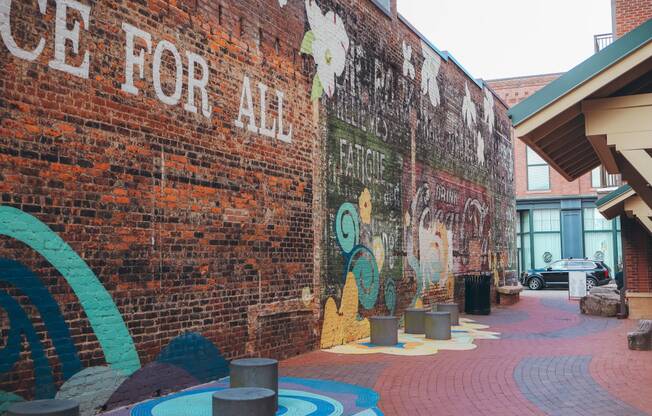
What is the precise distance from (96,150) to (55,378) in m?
2.33

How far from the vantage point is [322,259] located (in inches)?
455

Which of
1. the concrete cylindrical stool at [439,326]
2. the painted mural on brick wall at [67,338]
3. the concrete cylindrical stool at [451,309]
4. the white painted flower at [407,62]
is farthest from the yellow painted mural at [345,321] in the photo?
the white painted flower at [407,62]

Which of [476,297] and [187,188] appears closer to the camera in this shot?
[187,188]

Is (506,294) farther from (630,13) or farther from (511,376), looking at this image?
(511,376)

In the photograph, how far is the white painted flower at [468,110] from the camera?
67.9ft

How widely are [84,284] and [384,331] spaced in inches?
253

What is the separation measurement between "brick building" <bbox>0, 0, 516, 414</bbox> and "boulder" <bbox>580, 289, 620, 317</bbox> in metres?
6.25

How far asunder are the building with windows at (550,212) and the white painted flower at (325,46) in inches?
1068

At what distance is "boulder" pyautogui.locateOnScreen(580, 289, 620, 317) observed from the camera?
17.6 m

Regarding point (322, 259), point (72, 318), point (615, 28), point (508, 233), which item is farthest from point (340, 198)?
point (508, 233)

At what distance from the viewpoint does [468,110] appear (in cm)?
2117

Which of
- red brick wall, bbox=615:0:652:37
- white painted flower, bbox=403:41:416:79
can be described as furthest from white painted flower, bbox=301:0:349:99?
red brick wall, bbox=615:0:652:37

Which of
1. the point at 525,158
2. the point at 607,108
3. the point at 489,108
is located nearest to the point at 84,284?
the point at 607,108

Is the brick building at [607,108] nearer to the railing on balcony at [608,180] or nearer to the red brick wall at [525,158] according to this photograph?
the railing on balcony at [608,180]
